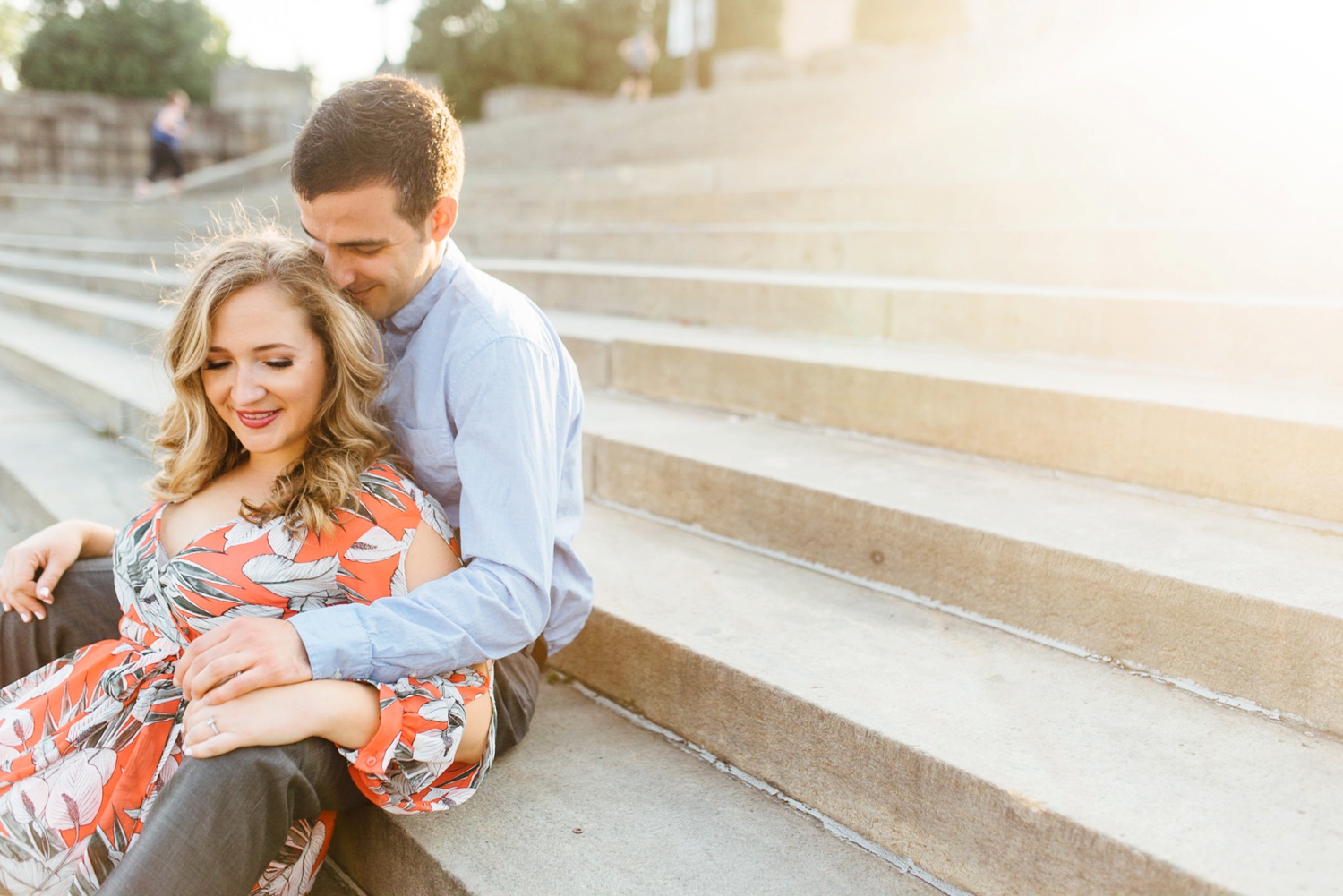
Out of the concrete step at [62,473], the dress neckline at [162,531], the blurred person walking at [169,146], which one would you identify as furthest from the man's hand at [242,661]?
the blurred person walking at [169,146]

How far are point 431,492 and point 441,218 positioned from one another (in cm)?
53

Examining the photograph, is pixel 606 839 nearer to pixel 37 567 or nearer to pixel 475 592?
pixel 475 592

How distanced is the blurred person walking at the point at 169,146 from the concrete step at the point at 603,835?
41.9 ft

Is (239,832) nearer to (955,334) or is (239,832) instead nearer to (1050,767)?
(1050,767)

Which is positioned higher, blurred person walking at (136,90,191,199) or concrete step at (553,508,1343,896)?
blurred person walking at (136,90,191,199)

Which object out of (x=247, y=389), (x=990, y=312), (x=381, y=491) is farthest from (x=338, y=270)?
(x=990, y=312)

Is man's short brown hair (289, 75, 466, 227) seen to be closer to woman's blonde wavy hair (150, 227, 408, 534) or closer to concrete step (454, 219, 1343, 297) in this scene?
woman's blonde wavy hair (150, 227, 408, 534)

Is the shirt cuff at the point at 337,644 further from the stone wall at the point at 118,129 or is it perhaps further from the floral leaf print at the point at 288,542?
the stone wall at the point at 118,129

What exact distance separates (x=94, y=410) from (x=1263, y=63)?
19.5 ft

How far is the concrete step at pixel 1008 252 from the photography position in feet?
9.55

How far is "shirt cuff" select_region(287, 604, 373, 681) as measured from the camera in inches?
56.7

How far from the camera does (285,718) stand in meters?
1.38

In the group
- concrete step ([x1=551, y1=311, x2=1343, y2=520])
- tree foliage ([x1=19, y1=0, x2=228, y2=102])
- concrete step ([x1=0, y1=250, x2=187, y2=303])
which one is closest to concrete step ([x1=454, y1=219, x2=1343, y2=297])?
concrete step ([x1=551, y1=311, x2=1343, y2=520])

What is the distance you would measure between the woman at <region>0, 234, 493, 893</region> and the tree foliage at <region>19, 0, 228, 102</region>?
84.3 feet
